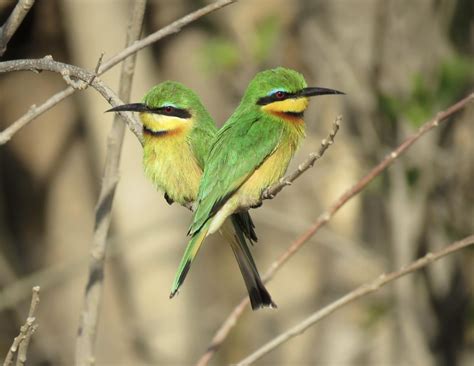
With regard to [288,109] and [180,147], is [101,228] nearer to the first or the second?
[180,147]

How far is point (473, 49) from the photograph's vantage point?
473 centimetres

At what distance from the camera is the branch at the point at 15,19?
2.21 metres

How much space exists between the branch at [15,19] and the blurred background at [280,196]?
7.67 ft

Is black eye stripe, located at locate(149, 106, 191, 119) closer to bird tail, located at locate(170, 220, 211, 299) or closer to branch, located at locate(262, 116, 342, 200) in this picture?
bird tail, located at locate(170, 220, 211, 299)

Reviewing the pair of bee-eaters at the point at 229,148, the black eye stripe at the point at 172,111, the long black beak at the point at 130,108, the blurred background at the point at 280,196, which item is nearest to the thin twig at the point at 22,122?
the long black beak at the point at 130,108

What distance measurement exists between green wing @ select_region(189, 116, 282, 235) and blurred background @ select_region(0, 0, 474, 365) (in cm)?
153

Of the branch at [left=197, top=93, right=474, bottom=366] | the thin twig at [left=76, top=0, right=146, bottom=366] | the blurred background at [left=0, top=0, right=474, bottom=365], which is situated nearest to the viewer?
the branch at [left=197, top=93, right=474, bottom=366]

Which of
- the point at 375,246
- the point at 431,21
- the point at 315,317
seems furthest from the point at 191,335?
the point at 315,317

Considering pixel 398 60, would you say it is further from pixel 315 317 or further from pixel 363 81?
pixel 315 317

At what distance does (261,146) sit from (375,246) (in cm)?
263

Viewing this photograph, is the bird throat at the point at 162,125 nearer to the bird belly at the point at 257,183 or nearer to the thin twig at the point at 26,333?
the bird belly at the point at 257,183

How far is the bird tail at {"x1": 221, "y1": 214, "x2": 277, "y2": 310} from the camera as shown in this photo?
262 centimetres

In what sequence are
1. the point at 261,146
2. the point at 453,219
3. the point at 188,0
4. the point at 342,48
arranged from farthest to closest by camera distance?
the point at 188,0 < the point at 342,48 < the point at 453,219 < the point at 261,146

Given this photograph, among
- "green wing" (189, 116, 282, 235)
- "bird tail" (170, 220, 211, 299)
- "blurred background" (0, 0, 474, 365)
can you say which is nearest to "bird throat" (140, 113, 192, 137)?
"green wing" (189, 116, 282, 235)
